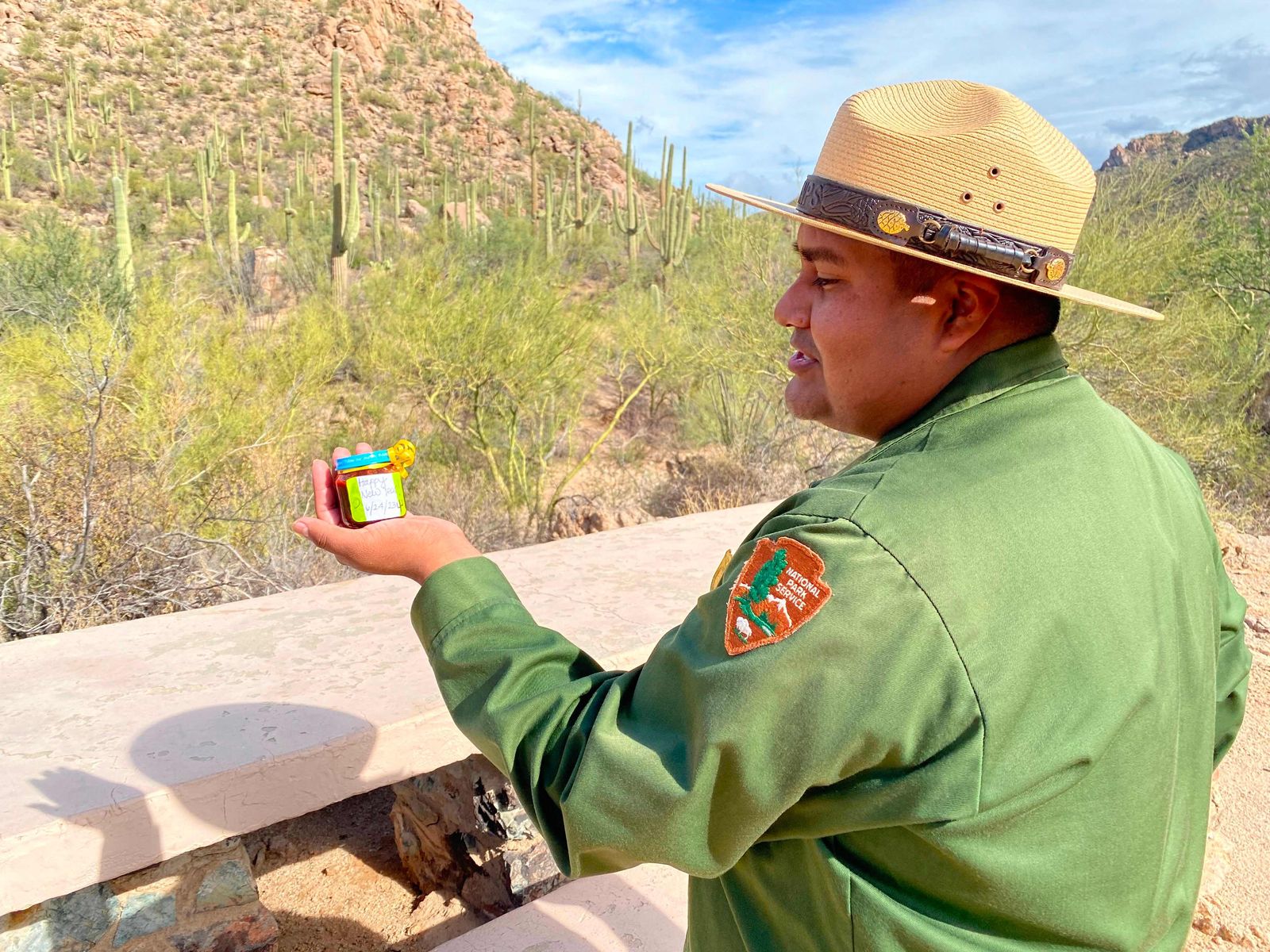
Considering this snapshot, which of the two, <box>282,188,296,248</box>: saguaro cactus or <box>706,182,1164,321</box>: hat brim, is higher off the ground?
<box>706,182,1164,321</box>: hat brim

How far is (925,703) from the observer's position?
0.86 meters

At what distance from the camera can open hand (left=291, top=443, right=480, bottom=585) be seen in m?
1.29

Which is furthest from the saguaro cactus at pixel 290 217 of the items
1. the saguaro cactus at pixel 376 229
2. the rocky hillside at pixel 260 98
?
the rocky hillside at pixel 260 98

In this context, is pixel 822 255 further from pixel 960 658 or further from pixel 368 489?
pixel 368 489

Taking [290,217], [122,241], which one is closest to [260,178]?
[290,217]

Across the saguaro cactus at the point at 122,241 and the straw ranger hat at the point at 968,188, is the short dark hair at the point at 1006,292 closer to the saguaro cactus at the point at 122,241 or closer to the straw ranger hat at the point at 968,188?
the straw ranger hat at the point at 968,188

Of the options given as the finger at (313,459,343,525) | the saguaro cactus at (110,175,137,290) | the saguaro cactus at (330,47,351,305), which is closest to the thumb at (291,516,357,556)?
the finger at (313,459,343,525)

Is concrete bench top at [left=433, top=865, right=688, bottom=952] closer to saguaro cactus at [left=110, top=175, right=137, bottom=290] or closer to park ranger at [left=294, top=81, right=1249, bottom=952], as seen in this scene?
park ranger at [left=294, top=81, right=1249, bottom=952]

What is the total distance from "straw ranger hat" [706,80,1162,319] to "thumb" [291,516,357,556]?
0.82 m

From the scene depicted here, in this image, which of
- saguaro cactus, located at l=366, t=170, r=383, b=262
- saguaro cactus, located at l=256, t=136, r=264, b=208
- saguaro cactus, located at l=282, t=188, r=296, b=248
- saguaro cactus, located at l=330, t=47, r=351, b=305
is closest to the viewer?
saguaro cactus, located at l=330, t=47, r=351, b=305

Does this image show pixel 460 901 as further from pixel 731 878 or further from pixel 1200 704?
pixel 1200 704

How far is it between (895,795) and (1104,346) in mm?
10233

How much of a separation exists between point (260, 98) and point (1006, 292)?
41248 mm

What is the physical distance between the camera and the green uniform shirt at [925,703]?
87cm
